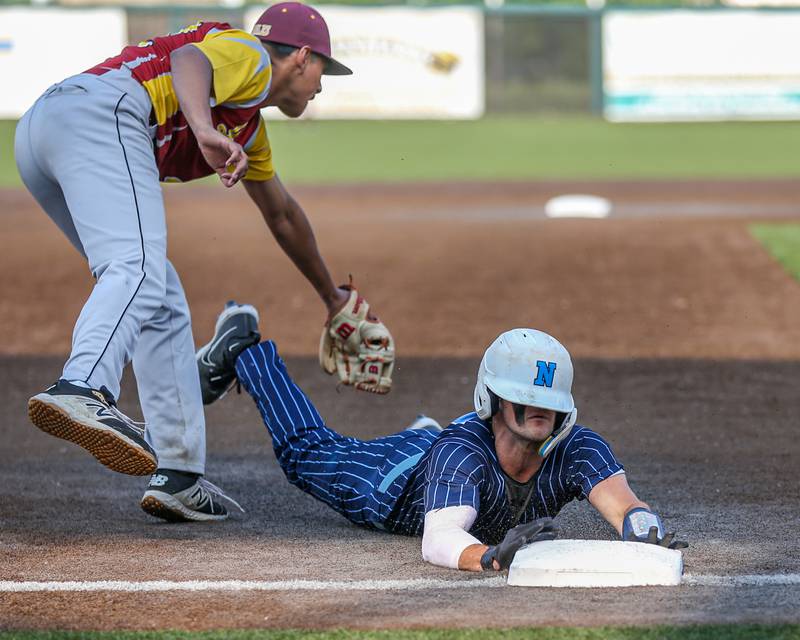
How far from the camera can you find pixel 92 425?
3.48 metres

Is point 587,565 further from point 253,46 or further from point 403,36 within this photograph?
→ point 403,36

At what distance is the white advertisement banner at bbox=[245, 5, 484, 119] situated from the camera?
944 inches

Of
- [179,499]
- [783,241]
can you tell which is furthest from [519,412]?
[783,241]

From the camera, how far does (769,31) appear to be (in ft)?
79.6

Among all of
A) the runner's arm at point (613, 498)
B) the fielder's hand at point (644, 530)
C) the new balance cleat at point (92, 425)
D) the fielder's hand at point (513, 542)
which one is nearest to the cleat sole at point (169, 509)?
the new balance cleat at point (92, 425)

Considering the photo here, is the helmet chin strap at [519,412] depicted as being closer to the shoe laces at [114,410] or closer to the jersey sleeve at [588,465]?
the jersey sleeve at [588,465]

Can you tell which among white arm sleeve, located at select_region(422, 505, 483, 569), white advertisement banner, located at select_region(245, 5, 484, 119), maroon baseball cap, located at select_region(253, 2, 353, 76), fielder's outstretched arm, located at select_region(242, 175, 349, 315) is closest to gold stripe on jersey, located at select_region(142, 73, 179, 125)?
maroon baseball cap, located at select_region(253, 2, 353, 76)

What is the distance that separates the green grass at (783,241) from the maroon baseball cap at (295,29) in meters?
7.20

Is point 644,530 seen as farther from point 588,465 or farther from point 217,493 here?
point 217,493

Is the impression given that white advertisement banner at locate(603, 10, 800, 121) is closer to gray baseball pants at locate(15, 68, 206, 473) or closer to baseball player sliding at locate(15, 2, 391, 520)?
baseball player sliding at locate(15, 2, 391, 520)

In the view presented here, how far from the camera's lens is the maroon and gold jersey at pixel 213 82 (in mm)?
4105

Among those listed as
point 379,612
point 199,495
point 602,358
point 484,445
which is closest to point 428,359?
point 602,358

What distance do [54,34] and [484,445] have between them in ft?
69.7

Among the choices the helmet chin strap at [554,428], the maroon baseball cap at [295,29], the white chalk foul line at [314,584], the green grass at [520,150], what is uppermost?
the maroon baseball cap at [295,29]
